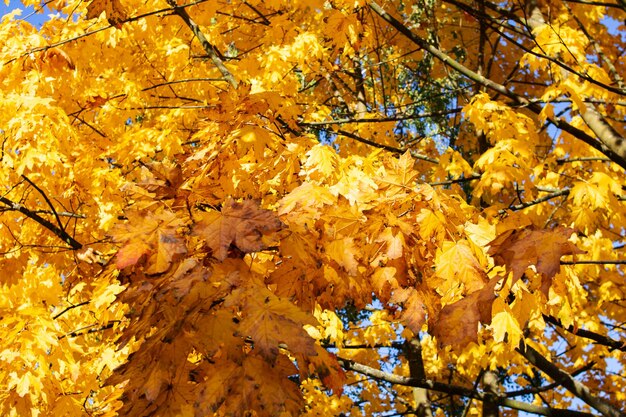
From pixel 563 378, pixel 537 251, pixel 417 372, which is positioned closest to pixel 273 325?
pixel 537 251

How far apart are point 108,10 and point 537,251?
106 inches

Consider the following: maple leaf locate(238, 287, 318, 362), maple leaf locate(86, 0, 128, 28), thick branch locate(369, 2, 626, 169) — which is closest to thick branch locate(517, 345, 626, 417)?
thick branch locate(369, 2, 626, 169)

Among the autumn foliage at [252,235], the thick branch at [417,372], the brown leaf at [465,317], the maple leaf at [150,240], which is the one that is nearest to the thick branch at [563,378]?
the autumn foliage at [252,235]

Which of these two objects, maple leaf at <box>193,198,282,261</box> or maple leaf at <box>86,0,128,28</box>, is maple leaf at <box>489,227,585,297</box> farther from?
maple leaf at <box>86,0,128,28</box>

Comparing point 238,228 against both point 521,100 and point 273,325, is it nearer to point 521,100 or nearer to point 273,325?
point 273,325

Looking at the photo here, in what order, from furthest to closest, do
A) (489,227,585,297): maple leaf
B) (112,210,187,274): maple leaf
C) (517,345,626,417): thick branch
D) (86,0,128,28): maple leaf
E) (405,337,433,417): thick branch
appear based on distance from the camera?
(405,337,433,417): thick branch → (517,345,626,417): thick branch → (86,0,128,28): maple leaf → (112,210,187,274): maple leaf → (489,227,585,297): maple leaf

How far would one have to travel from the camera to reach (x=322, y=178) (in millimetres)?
2453

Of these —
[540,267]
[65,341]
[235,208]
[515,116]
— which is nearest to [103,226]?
[65,341]

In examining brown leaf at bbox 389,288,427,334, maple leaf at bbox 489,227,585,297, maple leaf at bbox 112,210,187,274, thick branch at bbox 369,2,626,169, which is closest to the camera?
maple leaf at bbox 489,227,585,297

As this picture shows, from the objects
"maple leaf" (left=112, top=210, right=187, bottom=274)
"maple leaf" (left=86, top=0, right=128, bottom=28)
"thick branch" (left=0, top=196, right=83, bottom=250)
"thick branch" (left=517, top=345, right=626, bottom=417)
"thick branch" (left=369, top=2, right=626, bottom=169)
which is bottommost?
"thick branch" (left=517, top=345, right=626, bottom=417)

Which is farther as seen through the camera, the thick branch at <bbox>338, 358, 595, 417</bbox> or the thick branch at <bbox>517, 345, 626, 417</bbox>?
the thick branch at <bbox>338, 358, 595, 417</bbox>

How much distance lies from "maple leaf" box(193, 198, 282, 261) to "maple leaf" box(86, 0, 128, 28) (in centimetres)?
187

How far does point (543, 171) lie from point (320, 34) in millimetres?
3109

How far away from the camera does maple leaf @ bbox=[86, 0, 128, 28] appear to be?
9.55 feet
